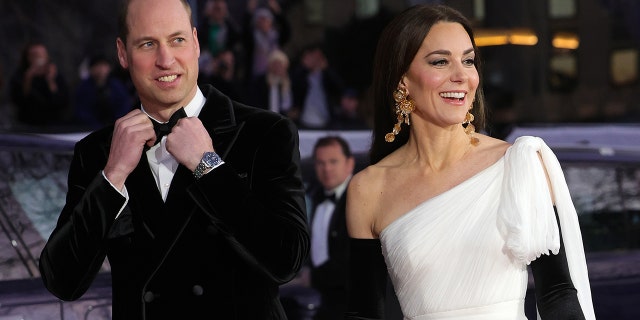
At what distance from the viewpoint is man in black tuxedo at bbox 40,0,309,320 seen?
268 centimetres

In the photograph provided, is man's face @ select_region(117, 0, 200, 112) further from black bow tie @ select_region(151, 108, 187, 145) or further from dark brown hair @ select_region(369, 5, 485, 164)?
dark brown hair @ select_region(369, 5, 485, 164)

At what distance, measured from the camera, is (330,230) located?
21.2 ft

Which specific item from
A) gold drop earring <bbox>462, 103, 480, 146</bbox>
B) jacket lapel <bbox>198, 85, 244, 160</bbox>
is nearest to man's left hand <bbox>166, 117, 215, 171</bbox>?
jacket lapel <bbox>198, 85, 244, 160</bbox>

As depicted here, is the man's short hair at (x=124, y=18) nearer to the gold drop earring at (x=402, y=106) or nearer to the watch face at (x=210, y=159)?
the watch face at (x=210, y=159)

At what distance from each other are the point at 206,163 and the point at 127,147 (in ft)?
0.74

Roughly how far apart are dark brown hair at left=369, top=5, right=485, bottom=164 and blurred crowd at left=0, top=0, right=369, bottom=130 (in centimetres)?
391

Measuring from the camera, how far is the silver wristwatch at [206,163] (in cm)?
268

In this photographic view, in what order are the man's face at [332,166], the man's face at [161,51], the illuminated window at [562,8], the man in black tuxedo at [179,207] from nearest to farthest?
the man in black tuxedo at [179,207], the man's face at [161,51], the man's face at [332,166], the illuminated window at [562,8]

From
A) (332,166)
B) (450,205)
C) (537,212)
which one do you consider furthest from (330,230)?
Answer: (537,212)

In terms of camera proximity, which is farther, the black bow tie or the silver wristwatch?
the black bow tie

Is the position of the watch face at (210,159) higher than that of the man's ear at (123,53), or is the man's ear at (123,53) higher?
the man's ear at (123,53)

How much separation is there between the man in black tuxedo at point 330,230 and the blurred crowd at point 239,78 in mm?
768

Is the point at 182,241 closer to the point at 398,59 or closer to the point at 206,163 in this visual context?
the point at 206,163

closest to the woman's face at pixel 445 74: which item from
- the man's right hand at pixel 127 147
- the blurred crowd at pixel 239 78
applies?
the man's right hand at pixel 127 147
